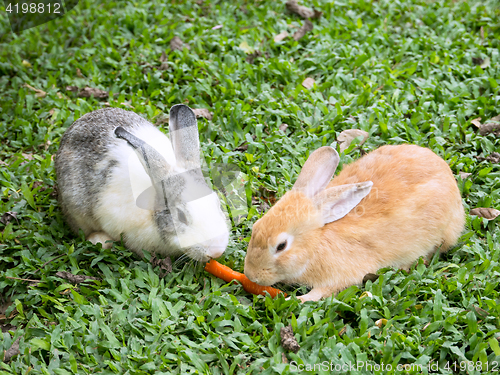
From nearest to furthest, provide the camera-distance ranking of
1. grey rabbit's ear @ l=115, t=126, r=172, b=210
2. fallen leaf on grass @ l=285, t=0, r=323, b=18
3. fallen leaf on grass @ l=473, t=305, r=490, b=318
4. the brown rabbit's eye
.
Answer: fallen leaf on grass @ l=473, t=305, r=490, b=318, the brown rabbit's eye, grey rabbit's ear @ l=115, t=126, r=172, b=210, fallen leaf on grass @ l=285, t=0, r=323, b=18

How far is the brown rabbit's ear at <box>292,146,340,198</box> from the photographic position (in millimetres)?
3572

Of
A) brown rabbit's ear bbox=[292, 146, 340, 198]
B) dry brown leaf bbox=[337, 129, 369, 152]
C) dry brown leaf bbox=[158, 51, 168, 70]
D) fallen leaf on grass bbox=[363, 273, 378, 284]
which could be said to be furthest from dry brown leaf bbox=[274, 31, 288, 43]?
fallen leaf on grass bbox=[363, 273, 378, 284]

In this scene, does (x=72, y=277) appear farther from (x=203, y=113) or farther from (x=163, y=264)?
(x=203, y=113)

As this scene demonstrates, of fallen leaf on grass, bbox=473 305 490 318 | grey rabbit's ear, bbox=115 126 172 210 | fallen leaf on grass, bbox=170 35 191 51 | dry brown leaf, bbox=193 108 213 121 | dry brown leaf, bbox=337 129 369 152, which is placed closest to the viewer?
fallen leaf on grass, bbox=473 305 490 318

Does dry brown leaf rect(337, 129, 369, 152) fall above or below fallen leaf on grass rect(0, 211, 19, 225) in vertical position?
above

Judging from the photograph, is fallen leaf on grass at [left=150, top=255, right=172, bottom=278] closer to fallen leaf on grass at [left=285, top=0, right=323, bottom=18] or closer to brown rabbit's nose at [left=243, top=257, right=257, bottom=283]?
brown rabbit's nose at [left=243, top=257, right=257, bottom=283]

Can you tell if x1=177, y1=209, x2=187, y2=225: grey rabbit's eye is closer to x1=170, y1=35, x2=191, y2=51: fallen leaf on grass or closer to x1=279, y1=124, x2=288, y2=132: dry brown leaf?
x1=279, y1=124, x2=288, y2=132: dry brown leaf

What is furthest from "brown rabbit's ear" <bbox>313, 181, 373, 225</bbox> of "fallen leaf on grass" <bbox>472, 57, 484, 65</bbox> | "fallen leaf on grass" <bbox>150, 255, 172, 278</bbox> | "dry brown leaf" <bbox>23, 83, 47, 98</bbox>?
"dry brown leaf" <bbox>23, 83, 47, 98</bbox>

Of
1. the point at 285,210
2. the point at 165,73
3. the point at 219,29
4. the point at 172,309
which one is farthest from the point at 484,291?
the point at 219,29

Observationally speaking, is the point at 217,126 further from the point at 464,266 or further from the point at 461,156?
the point at 464,266

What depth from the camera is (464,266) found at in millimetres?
3695

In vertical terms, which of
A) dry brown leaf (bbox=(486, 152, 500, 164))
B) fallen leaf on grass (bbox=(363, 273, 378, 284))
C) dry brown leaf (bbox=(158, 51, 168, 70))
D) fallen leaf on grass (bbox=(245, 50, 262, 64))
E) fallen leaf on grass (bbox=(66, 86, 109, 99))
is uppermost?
fallen leaf on grass (bbox=(245, 50, 262, 64))

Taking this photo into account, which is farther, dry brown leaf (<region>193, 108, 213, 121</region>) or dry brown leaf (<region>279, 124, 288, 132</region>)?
dry brown leaf (<region>193, 108, 213, 121</region>)

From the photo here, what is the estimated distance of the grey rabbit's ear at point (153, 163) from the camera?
355 cm
